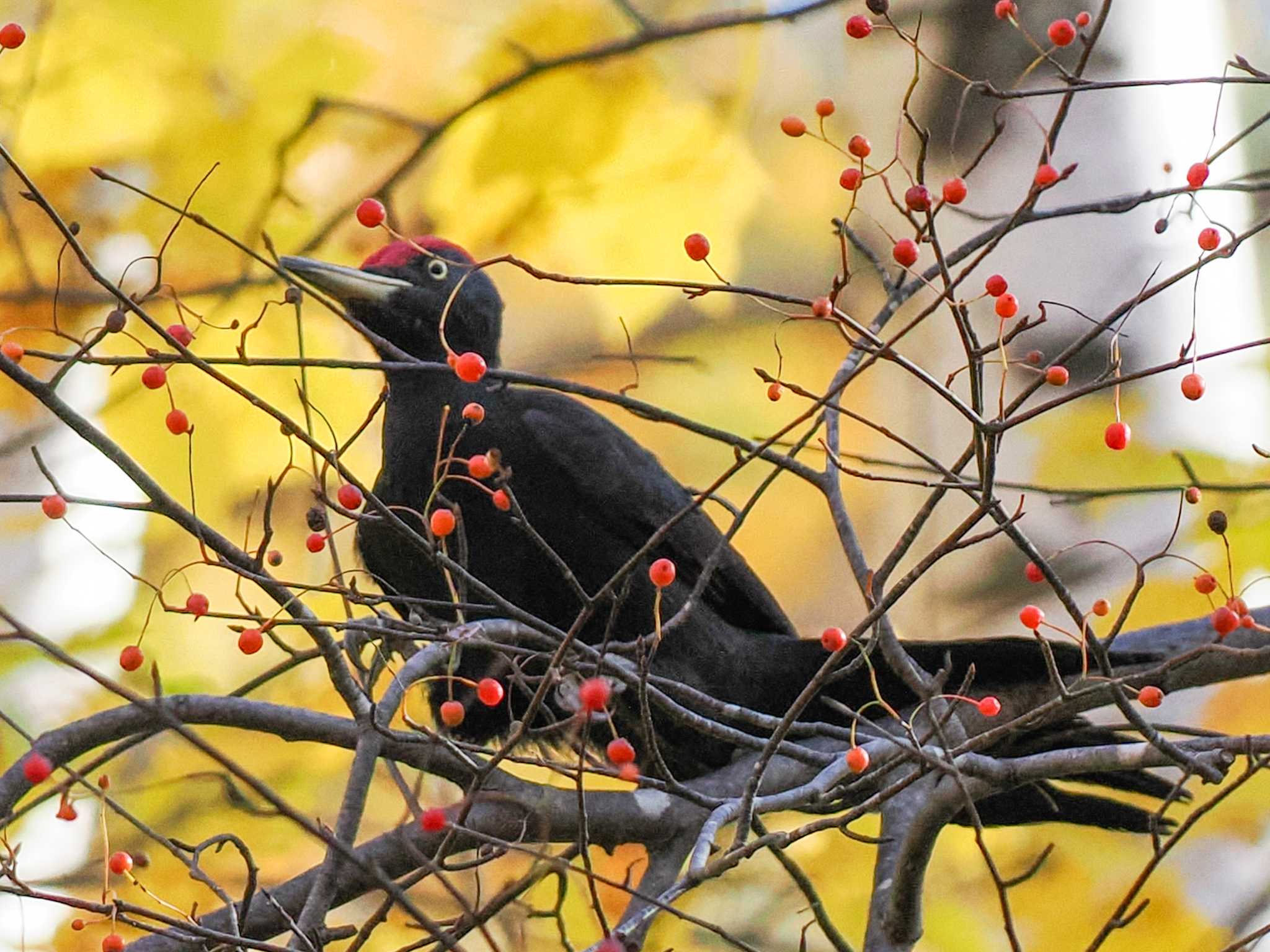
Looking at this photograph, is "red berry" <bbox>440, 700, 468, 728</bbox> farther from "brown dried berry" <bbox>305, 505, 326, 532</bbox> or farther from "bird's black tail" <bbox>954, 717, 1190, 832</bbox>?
"bird's black tail" <bbox>954, 717, 1190, 832</bbox>

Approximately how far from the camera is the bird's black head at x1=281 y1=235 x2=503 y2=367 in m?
1.83

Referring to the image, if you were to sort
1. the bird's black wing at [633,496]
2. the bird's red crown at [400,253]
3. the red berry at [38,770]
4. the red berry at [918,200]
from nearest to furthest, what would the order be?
the red berry at [38,770]
the red berry at [918,200]
the bird's black wing at [633,496]
the bird's red crown at [400,253]

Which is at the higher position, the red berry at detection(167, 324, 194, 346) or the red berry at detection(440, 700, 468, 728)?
the red berry at detection(167, 324, 194, 346)

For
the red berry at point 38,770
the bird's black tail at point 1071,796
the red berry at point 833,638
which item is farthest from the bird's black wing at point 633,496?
the red berry at point 38,770

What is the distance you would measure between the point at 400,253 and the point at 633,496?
464 millimetres

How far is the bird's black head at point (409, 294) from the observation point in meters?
1.83

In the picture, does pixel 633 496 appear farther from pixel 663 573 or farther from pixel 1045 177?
pixel 1045 177

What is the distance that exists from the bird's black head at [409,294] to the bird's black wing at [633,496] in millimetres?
165

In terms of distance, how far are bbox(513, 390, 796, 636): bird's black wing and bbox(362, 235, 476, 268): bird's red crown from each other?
0.23 metres

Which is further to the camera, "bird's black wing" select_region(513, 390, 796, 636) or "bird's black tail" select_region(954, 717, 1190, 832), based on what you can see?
"bird's black wing" select_region(513, 390, 796, 636)

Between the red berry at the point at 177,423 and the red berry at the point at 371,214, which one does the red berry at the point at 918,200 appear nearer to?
the red berry at the point at 371,214

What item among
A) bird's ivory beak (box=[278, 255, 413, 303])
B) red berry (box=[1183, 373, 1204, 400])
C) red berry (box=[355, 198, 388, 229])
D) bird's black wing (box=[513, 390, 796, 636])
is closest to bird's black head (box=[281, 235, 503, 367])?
bird's ivory beak (box=[278, 255, 413, 303])

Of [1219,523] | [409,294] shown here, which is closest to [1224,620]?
[1219,523]

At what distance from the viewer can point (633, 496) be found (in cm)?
175
